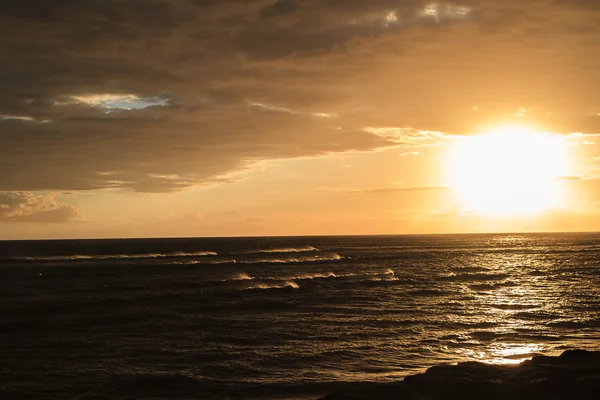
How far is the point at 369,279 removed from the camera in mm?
67875

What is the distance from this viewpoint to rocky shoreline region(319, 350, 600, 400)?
19.4m

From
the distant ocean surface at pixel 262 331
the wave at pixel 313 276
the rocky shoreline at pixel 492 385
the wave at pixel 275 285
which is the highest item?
the rocky shoreline at pixel 492 385

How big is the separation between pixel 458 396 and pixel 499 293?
3800cm

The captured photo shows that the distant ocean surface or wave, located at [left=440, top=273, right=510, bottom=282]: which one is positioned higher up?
wave, located at [left=440, top=273, right=510, bottom=282]

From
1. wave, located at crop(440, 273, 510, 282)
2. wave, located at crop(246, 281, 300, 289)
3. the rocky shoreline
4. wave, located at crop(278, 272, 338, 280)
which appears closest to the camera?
the rocky shoreline

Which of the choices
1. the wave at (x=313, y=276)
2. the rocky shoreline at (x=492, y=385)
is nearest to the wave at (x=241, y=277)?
the wave at (x=313, y=276)

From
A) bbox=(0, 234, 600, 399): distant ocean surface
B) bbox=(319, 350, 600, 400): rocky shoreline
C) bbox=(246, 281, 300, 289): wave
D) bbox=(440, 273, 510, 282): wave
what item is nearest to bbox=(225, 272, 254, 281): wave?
bbox=(0, 234, 600, 399): distant ocean surface

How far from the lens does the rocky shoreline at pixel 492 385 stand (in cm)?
1941

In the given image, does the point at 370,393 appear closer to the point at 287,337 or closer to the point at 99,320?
the point at 287,337

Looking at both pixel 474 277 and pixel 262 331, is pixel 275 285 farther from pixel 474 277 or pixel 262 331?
pixel 262 331

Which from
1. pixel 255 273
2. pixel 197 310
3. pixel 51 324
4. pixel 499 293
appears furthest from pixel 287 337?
pixel 255 273

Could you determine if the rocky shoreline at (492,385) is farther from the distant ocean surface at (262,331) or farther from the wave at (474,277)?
the wave at (474,277)

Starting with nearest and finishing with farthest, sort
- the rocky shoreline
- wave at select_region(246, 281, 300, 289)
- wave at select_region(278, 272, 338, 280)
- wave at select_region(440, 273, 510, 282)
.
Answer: the rocky shoreline
wave at select_region(246, 281, 300, 289)
wave at select_region(440, 273, 510, 282)
wave at select_region(278, 272, 338, 280)

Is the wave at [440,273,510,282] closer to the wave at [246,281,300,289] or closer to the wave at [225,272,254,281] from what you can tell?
the wave at [246,281,300,289]
